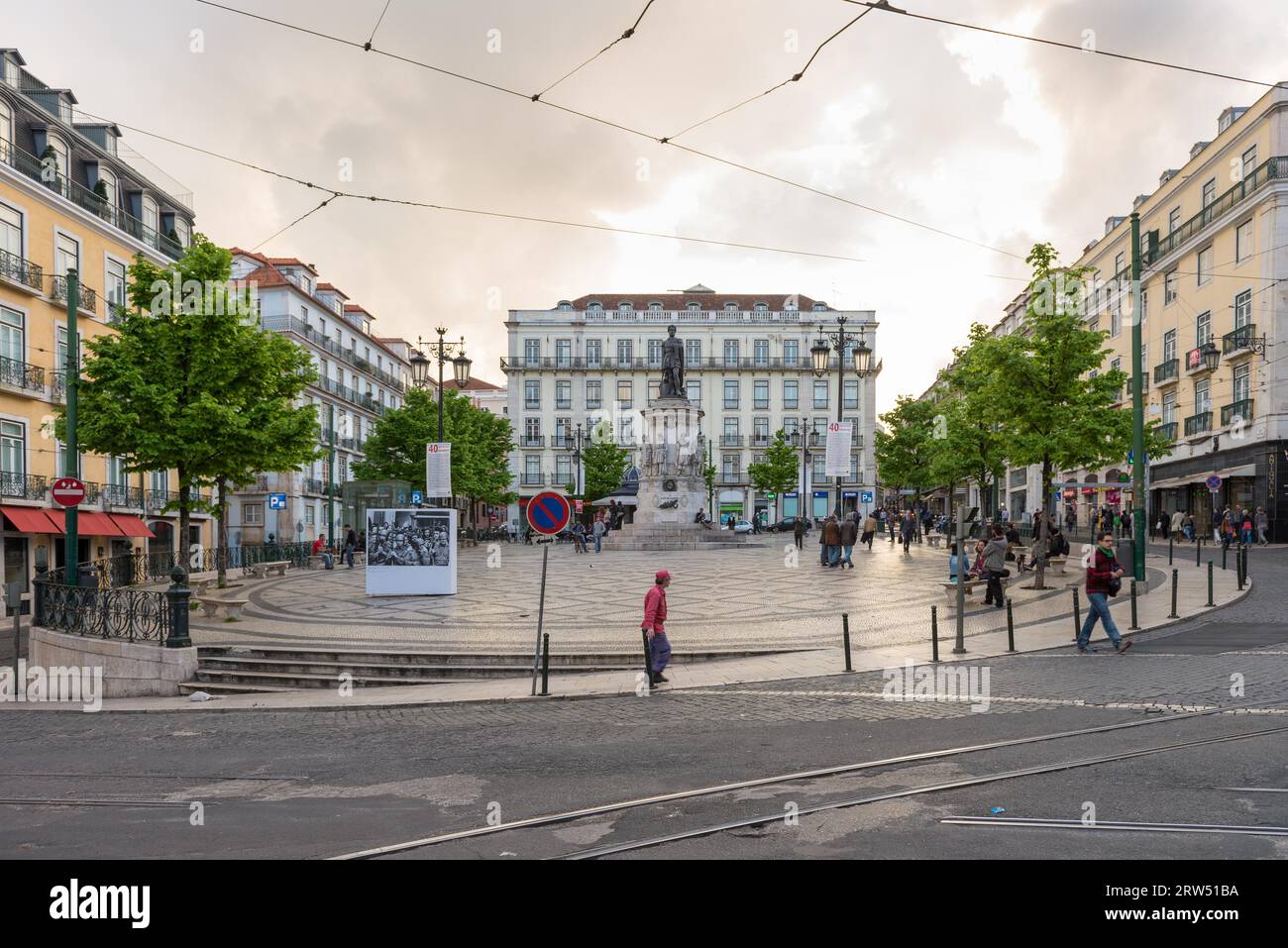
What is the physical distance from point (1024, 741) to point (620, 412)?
73.6 m

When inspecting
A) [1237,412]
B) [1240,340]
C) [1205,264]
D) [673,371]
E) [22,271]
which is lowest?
[1237,412]

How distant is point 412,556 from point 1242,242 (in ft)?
120

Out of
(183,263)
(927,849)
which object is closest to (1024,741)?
(927,849)

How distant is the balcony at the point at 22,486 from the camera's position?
2745 centimetres

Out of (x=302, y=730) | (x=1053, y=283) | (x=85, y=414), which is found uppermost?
(x=1053, y=283)

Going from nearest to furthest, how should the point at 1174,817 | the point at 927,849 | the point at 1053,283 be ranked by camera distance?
the point at 927,849 < the point at 1174,817 < the point at 1053,283

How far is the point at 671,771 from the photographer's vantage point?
7688mm

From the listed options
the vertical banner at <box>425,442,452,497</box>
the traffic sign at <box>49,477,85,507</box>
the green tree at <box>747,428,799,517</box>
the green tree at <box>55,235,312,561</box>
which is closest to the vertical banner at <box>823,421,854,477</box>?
the vertical banner at <box>425,442,452,497</box>

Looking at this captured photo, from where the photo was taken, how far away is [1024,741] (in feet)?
27.3

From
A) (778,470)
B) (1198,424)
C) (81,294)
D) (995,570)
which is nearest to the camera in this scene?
(995,570)

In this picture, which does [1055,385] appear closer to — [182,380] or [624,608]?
[624,608]

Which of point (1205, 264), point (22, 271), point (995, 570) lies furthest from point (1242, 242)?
point (22, 271)
